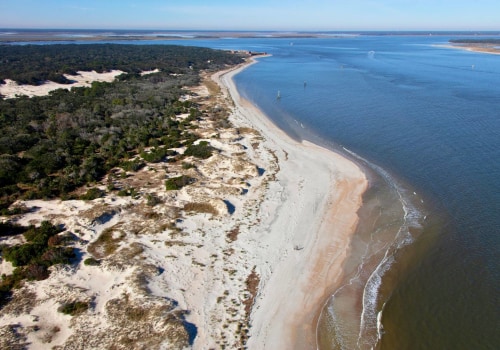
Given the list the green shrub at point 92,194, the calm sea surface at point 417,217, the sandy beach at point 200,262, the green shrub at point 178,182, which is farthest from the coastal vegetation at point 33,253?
the calm sea surface at point 417,217

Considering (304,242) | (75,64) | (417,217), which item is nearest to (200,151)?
(304,242)

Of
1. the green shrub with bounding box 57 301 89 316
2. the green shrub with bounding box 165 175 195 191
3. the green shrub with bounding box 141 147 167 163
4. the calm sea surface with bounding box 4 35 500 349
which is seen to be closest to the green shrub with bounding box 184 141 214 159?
the green shrub with bounding box 141 147 167 163

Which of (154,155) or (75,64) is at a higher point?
(75,64)

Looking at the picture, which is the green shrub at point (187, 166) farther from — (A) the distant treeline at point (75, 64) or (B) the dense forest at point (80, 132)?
(A) the distant treeline at point (75, 64)

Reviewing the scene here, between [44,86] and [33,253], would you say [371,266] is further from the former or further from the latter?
[44,86]

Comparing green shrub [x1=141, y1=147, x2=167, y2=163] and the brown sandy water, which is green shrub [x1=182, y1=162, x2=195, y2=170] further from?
the brown sandy water
